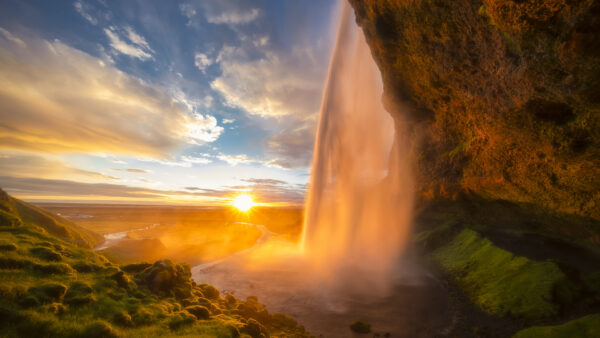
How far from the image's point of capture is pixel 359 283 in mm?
24609

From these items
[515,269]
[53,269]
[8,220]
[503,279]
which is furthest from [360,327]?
[8,220]

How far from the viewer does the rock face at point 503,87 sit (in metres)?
11.6

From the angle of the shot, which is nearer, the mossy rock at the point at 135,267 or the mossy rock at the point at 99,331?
the mossy rock at the point at 99,331

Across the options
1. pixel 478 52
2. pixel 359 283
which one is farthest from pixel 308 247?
pixel 478 52

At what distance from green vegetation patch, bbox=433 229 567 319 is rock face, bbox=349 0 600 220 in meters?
6.35

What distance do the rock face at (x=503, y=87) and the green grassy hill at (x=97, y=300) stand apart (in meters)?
21.5

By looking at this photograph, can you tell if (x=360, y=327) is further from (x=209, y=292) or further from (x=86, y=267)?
(x=86, y=267)

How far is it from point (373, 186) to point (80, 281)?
159 ft

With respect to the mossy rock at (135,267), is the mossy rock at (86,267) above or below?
above

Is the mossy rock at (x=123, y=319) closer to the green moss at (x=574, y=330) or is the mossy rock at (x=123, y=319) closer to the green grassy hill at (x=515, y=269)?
the green grassy hill at (x=515, y=269)

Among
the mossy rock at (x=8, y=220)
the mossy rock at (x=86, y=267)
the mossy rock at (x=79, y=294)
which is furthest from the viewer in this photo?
the mossy rock at (x=8, y=220)

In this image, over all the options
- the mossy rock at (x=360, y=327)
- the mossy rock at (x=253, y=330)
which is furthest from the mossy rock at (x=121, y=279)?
the mossy rock at (x=360, y=327)

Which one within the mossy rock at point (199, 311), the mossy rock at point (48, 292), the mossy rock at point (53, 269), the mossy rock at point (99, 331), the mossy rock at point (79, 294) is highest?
the mossy rock at point (53, 269)

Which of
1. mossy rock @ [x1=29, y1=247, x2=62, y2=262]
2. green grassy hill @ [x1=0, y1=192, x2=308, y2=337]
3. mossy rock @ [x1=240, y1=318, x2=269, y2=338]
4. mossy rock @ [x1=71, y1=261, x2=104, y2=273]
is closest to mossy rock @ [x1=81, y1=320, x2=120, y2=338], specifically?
green grassy hill @ [x1=0, y1=192, x2=308, y2=337]
